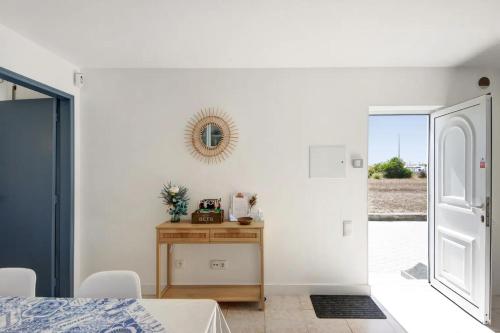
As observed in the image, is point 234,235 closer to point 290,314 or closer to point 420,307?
point 290,314

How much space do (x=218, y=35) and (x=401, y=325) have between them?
119 inches

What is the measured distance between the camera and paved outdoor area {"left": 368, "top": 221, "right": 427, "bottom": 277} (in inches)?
170

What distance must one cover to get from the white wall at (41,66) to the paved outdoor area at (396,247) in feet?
12.9

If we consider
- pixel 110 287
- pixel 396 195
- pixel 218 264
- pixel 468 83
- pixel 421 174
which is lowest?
pixel 218 264

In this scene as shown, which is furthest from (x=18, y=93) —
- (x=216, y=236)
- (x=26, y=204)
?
(x=216, y=236)

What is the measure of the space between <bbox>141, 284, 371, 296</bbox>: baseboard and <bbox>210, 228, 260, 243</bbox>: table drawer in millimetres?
732

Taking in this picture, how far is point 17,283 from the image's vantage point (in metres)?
1.83

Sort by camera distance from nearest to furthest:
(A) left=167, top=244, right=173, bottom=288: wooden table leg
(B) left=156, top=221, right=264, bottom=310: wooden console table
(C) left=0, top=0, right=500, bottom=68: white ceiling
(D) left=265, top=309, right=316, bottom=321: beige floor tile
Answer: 1. (C) left=0, top=0, right=500, bottom=68: white ceiling
2. (D) left=265, top=309, right=316, bottom=321: beige floor tile
3. (B) left=156, top=221, right=264, bottom=310: wooden console table
4. (A) left=167, top=244, right=173, bottom=288: wooden table leg

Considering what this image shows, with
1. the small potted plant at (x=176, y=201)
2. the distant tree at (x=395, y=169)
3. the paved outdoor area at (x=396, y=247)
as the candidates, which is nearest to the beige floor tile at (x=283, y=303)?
the small potted plant at (x=176, y=201)

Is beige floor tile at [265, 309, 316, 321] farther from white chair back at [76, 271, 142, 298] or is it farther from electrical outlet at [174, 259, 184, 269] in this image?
white chair back at [76, 271, 142, 298]

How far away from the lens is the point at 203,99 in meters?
3.39

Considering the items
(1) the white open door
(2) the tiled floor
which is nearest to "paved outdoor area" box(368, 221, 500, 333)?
(1) the white open door

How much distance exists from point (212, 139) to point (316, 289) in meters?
2.02

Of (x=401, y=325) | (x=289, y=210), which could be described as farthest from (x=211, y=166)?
(x=401, y=325)
